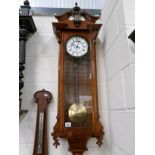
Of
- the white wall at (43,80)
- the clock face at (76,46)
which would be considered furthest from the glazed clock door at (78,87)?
the white wall at (43,80)

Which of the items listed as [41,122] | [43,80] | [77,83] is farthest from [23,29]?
[41,122]

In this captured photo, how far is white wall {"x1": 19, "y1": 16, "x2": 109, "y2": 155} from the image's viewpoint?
46.6 inches

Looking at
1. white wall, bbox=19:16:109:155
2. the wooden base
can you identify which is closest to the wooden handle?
white wall, bbox=19:16:109:155

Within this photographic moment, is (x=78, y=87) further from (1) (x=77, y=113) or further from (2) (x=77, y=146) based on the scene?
(2) (x=77, y=146)

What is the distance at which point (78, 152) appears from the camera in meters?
1.12

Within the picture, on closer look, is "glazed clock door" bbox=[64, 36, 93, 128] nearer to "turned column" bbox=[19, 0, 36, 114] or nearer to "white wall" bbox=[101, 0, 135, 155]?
"white wall" bbox=[101, 0, 135, 155]

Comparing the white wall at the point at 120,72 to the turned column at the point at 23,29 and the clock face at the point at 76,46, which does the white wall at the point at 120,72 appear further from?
the turned column at the point at 23,29

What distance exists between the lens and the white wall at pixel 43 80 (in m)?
1.18

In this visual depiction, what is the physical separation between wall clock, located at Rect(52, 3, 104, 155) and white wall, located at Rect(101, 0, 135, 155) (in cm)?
9

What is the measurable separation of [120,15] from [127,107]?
44 cm

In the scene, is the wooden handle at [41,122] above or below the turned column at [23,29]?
below

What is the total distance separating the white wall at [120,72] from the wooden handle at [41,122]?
14.9 inches
